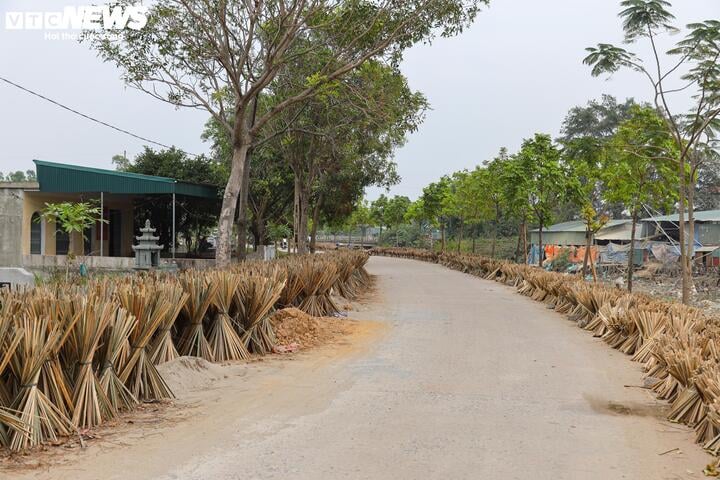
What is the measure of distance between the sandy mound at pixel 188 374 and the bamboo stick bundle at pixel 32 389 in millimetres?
1749

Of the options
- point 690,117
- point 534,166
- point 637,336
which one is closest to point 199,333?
point 637,336

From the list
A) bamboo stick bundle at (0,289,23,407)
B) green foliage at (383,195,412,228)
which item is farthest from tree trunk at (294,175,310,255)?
green foliage at (383,195,412,228)

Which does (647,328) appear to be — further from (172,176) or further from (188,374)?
(172,176)

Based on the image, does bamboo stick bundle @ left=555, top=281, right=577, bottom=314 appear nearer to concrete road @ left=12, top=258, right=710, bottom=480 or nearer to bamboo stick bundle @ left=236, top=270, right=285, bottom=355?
concrete road @ left=12, top=258, right=710, bottom=480

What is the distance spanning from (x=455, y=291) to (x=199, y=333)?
12.9m

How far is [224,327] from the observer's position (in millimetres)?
8227

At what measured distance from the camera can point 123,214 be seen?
31.0m

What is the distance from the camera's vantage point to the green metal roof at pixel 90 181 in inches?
916

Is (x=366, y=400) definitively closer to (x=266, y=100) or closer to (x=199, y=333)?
(x=199, y=333)

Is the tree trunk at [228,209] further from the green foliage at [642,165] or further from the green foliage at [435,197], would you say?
the green foliage at [435,197]

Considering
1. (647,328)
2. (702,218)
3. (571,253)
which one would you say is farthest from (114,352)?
(702,218)

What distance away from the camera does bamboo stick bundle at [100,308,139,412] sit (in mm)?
5473

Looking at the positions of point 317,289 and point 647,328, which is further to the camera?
point 317,289

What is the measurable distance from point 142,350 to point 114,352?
48 cm
